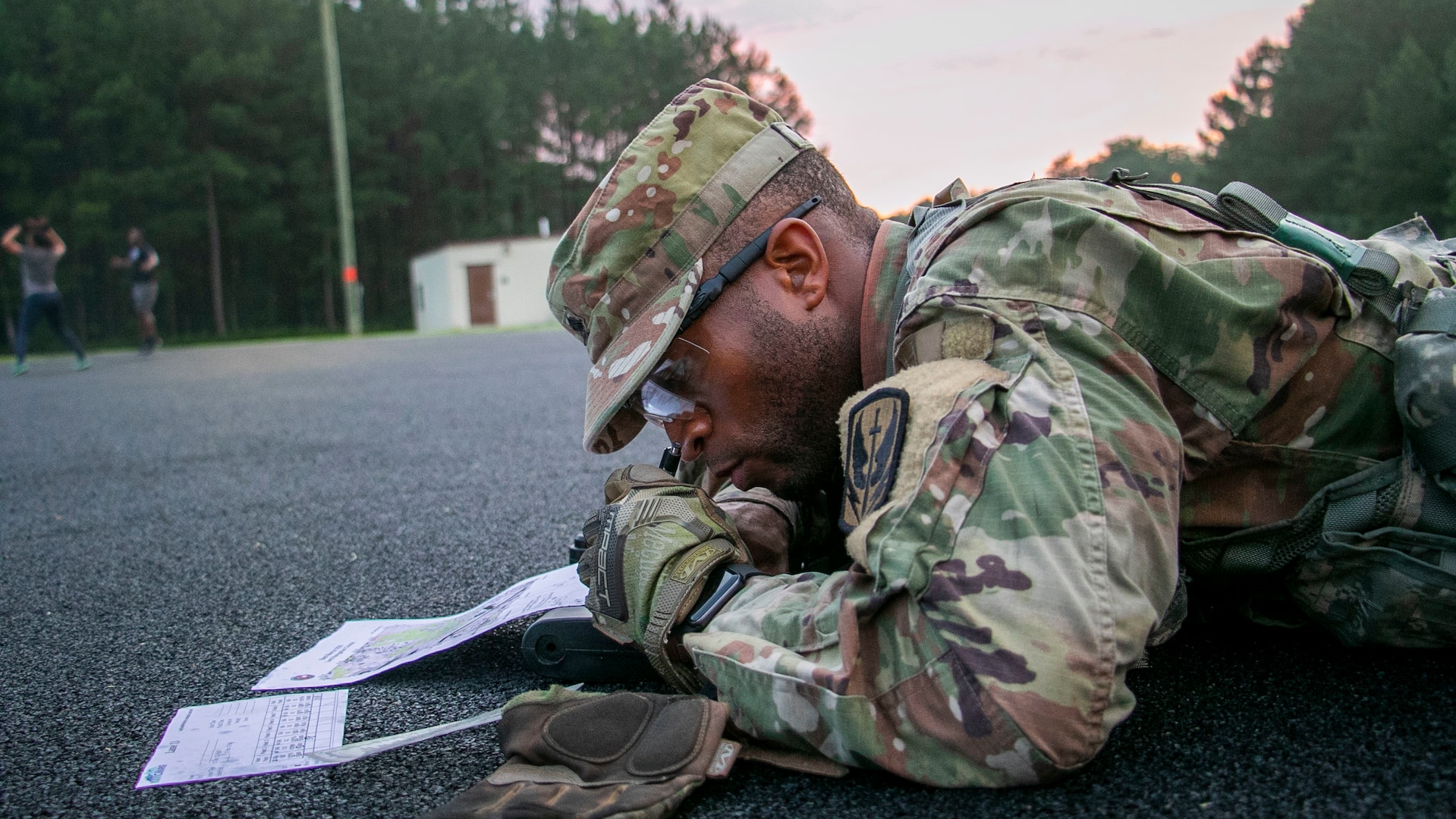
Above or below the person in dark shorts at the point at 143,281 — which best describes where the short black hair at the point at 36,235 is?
above

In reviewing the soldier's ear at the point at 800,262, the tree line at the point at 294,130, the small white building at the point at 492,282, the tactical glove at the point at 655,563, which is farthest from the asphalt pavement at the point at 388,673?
the tree line at the point at 294,130

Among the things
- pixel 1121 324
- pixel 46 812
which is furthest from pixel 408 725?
pixel 1121 324

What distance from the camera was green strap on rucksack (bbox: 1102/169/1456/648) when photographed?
116 cm

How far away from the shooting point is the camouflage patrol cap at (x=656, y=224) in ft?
4.79

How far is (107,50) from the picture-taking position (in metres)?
34.3

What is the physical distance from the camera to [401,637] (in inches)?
67.9

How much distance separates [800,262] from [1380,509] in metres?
0.86

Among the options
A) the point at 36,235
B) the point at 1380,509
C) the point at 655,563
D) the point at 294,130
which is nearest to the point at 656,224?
the point at 655,563

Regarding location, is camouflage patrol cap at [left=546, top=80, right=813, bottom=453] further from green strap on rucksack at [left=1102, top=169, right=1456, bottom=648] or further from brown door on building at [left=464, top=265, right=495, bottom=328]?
brown door on building at [left=464, top=265, right=495, bottom=328]

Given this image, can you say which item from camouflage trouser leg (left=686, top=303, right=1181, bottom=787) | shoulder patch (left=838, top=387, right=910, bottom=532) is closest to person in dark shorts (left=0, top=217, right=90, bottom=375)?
shoulder patch (left=838, top=387, right=910, bottom=532)

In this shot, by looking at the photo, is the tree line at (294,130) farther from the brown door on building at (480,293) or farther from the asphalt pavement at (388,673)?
the asphalt pavement at (388,673)

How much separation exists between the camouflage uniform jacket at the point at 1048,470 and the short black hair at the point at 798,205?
0.83ft

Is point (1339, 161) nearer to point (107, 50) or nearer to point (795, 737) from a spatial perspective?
point (795, 737)

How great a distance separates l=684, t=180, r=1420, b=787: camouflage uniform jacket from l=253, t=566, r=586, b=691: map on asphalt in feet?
1.72
